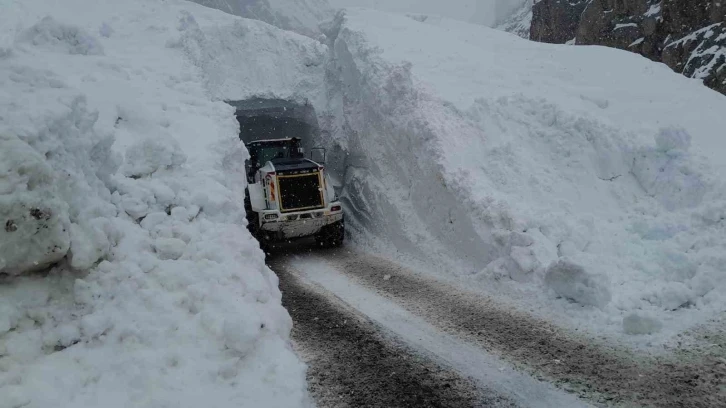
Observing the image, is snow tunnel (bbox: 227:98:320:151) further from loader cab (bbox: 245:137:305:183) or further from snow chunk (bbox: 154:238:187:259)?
snow chunk (bbox: 154:238:187:259)

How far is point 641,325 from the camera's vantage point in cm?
545

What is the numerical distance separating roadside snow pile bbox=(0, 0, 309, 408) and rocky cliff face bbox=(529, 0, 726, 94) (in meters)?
25.9

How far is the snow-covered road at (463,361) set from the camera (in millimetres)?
4363

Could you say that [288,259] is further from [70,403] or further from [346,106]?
[70,403]

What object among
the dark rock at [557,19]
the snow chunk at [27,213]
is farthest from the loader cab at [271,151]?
the dark rock at [557,19]

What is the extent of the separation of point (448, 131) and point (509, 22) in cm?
8764

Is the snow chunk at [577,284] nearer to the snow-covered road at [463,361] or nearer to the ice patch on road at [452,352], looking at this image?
the snow-covered road at [463,361]

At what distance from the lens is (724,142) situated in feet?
30.1

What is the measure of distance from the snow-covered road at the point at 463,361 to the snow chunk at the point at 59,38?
8.55 metres

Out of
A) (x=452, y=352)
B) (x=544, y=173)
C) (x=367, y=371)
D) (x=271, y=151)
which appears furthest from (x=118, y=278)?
(x=271, y=151)

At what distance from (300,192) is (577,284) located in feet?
23.7

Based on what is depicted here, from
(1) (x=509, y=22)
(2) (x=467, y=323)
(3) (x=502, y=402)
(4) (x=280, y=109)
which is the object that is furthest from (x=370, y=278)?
(1) (x=509, y=22)

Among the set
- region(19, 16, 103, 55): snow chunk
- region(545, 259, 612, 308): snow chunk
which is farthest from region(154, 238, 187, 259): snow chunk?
region(19, 16, 103, 55): snow chunk

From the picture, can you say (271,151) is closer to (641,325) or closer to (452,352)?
(452,352)
